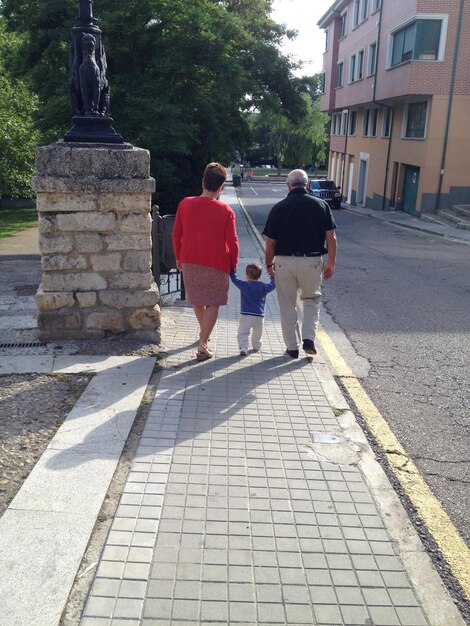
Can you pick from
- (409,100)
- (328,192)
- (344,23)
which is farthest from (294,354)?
(344,23)

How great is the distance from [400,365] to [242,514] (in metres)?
3.36

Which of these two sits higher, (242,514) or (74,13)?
(74,13)

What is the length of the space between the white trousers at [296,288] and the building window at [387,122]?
88.9 feet

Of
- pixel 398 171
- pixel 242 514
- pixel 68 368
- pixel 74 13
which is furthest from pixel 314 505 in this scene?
pixel 398 171

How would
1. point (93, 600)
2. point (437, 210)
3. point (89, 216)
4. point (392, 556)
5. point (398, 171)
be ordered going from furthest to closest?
point (398, 171) < point (437, 210) < point (89, 216) < point (392, 556) < point (93, 600)

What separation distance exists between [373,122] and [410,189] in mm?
7641

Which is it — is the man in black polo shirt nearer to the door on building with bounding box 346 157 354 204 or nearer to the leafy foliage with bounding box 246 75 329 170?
the door on building with bounding box 346 157 354 204

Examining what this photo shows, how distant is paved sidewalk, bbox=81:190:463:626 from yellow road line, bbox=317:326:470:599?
0.16 m

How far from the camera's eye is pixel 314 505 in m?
3.39

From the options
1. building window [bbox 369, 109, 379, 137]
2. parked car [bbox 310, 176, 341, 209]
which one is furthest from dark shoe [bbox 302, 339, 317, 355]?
building window [bbox 369, 109, 379, 137]

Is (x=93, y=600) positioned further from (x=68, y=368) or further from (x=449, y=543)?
(x=68, y=368)

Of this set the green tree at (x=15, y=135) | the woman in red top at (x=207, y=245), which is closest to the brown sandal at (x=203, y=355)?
the woman in red top at (x=207, y=245)

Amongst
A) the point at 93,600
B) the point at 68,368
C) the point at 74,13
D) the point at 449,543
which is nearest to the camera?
the point at 93,600

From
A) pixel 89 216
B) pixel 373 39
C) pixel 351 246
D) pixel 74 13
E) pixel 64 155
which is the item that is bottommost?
pixel 351 246
